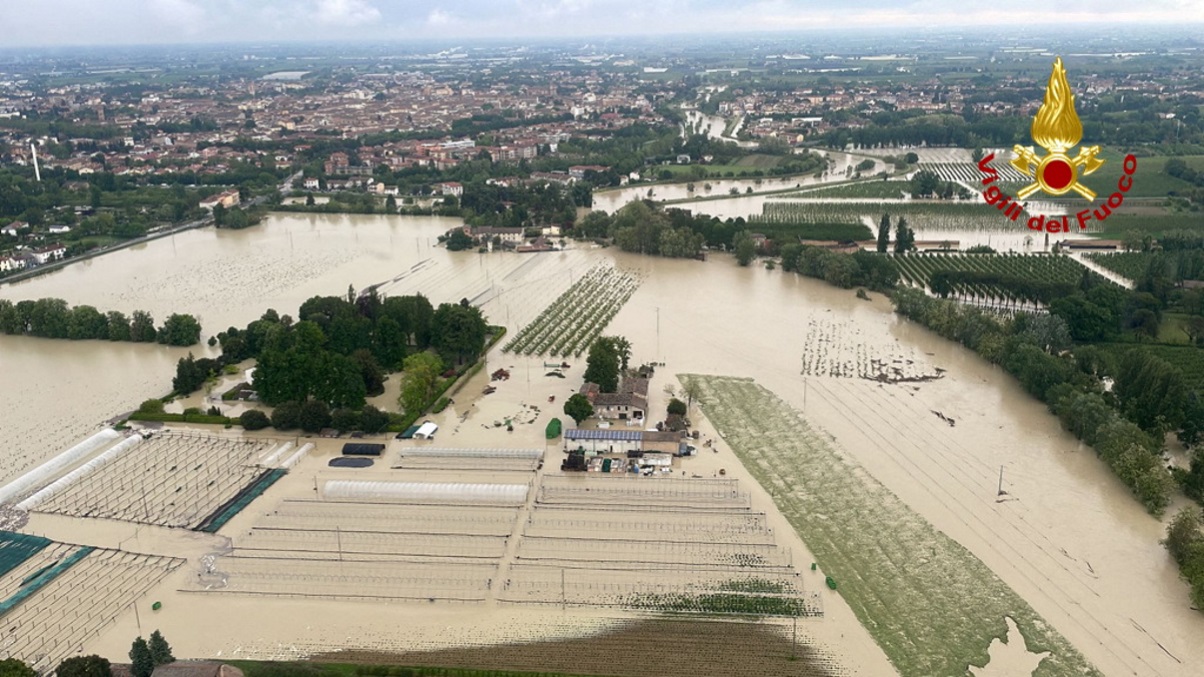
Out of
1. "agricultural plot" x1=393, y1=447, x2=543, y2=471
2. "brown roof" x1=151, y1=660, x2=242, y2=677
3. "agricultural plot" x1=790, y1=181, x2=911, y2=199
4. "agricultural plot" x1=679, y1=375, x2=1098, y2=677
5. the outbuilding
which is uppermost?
"agricultural plot" x1=790, y1=181, x2=911, y2=199

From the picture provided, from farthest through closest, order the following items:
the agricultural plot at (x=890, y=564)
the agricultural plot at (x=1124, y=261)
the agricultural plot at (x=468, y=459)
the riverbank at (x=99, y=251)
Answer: the riverbank at (x=99, y=251) → the agricultural plot at (x=1124, y=261) → the agricultural plot at (x=468, y=459) → the agricultural plot at (x=890, y=564)

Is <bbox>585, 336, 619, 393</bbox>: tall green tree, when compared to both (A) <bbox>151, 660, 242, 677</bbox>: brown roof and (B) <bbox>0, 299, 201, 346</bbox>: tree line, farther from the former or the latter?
(B) <bbox>0, 299, 201, 346</bbox>: tree line

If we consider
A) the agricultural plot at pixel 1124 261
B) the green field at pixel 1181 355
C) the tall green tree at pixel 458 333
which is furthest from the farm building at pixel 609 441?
the agricultural plot at pixel 1124 261

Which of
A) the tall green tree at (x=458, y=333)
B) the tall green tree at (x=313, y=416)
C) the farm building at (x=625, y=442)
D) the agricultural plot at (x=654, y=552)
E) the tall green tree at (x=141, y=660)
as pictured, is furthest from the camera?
the tall green tree at (x=458, y=333)

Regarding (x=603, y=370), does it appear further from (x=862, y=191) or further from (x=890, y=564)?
(x=862, y=191)

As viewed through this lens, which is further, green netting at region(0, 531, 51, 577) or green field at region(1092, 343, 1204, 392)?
green field at region(1092, 343, 1204, 392)

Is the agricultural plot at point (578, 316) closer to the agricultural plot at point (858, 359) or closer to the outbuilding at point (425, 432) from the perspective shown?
the outbuilding at point (425, 432)

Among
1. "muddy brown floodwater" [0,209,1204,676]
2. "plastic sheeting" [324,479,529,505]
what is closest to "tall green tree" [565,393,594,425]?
"muddy brown floodwater" [0,209,1204,676]
